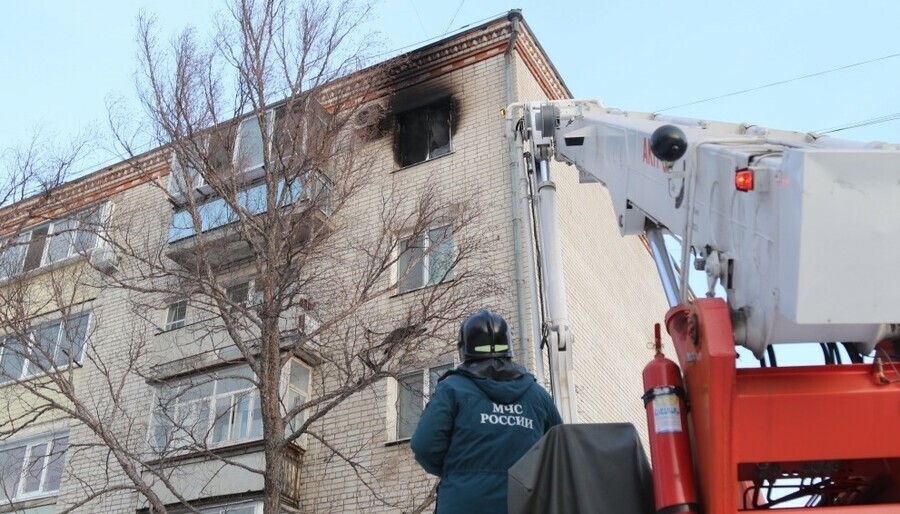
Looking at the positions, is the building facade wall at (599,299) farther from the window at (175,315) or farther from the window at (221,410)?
the window at (175,315)

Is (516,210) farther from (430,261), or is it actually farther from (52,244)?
(52,244)

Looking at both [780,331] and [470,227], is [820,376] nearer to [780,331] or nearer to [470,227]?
[780,331]

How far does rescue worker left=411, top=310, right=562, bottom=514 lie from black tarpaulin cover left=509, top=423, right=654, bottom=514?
50cm

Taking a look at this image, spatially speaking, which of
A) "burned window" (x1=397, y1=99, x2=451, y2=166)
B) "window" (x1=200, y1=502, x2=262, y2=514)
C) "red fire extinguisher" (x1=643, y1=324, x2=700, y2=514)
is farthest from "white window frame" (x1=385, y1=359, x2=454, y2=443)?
"red fire extinguisher" (x1=643, y1=324, x2=700, y2=514)

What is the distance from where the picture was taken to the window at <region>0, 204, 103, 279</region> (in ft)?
46.3

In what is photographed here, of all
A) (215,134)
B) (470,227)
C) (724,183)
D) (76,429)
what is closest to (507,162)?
(470,227)

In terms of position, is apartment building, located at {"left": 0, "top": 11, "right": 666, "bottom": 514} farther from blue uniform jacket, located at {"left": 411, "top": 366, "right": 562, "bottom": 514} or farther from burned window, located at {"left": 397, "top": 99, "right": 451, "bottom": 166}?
blue uniform jacket, located at {"left": 411, "top": 366, "right": 562, "bottom": 514}

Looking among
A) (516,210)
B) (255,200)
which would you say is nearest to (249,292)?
Result: (255,200)

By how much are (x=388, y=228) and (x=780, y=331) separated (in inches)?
387

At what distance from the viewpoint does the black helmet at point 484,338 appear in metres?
4.34

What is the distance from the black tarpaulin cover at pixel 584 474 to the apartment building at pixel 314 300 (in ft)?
22.5

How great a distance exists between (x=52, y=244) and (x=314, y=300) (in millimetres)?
11137

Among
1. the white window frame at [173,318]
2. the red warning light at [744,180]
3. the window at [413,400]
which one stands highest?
the white window frame at [173,318]

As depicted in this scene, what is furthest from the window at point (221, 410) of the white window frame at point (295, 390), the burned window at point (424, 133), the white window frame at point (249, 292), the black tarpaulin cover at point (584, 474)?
the black tarpaulin cover at point (584, 474)
